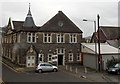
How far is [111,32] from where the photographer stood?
53.0 metres

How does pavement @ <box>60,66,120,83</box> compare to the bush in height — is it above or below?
below

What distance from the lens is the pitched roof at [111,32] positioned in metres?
51.2

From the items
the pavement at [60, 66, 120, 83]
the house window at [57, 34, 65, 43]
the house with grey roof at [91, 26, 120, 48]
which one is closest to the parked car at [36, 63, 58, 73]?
the pavement at [60, 66, 120, 83]

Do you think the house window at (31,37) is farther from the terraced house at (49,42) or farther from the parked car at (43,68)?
the parked car at (43,68)

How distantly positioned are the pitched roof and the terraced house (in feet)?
61.2

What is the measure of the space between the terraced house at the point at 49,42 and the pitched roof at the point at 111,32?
61.2 ft

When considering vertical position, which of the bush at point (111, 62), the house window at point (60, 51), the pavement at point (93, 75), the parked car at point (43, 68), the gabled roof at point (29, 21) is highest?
the gabled roof at point (29, 21)

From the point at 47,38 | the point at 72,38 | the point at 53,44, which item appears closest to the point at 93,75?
the point at 53,44

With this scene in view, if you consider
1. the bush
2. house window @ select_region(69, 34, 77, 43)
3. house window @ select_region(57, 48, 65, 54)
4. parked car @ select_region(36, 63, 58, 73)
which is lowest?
parked car @ select_region(36, 63, 58, 73)

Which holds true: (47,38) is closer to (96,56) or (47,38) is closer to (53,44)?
(53,44)

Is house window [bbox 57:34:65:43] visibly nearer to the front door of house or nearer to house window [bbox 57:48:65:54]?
house window [bbox 57:48:65:54]

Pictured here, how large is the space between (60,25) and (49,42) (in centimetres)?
378

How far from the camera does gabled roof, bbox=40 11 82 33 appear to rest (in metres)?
33.5

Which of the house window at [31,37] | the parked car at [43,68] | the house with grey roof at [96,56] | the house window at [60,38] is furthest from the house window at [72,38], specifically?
the parked car at [43,68]
